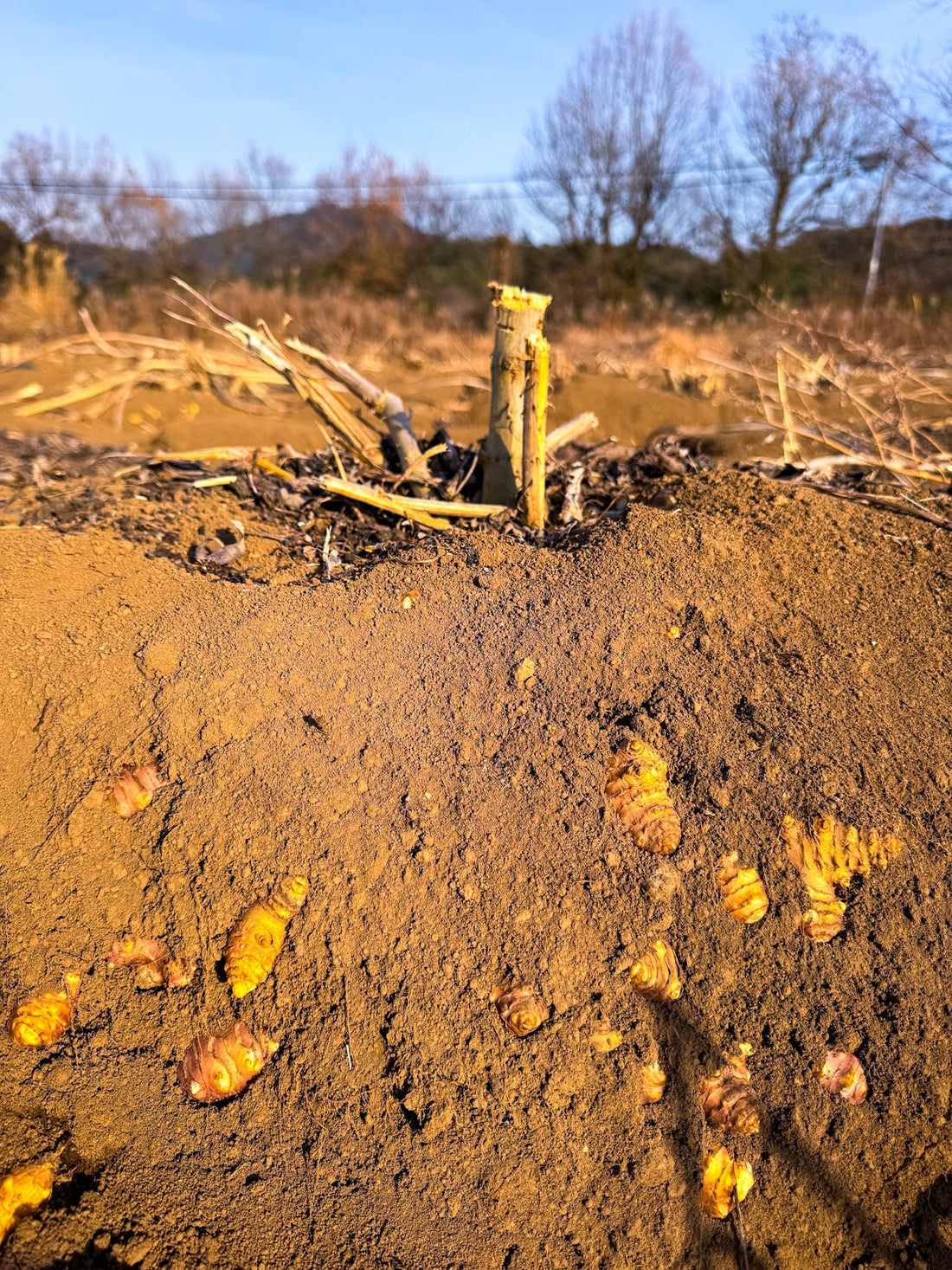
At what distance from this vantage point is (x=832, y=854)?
2051 mm

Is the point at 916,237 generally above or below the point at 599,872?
above

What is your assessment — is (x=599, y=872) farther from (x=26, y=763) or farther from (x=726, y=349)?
(x=726, y=349)

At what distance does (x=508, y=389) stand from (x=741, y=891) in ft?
6.85

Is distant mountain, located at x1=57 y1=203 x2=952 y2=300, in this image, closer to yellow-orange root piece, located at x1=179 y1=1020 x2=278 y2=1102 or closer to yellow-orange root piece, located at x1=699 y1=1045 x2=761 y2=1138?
yellow-orange root piece, located at x1=699 y1=1045 x2=761 y2=1138

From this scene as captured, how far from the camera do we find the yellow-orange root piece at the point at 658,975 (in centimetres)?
188

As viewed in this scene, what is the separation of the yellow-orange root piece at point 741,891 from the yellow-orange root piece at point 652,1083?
1.38 feet

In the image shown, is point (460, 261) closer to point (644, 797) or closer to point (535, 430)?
point (535, 430)

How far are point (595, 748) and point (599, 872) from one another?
→ 1.18ft

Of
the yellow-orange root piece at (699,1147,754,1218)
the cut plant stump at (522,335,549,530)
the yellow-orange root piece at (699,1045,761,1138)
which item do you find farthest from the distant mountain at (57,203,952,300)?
the yellow-orange root piece at (699,1147,754,1218)

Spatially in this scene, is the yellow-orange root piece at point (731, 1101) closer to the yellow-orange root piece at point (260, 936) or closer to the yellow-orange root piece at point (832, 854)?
the yellow-orange root piece at point (832, 854)

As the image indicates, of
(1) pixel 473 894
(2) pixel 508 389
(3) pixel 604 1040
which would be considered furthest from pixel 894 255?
(3) pixel 604 1040

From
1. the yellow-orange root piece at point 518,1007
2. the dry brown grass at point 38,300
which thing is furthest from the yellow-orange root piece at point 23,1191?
the dry brown grass at point 38,300

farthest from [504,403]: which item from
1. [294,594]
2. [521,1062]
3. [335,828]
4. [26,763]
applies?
[521,1062]

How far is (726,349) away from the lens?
11.2 meters
